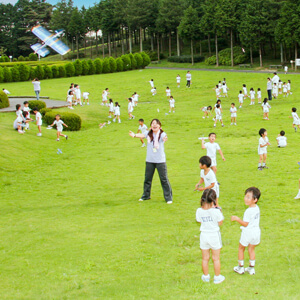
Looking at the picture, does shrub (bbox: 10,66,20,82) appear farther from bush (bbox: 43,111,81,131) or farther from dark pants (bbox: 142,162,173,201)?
dark pants (bbox: 142,162,173,201)

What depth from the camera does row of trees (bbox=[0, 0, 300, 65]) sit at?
63094 millimetres

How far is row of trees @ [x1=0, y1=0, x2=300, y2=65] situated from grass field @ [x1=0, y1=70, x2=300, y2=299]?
40083mm

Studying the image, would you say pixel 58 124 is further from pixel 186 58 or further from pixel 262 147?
pixel 186 58

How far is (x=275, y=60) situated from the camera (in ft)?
230

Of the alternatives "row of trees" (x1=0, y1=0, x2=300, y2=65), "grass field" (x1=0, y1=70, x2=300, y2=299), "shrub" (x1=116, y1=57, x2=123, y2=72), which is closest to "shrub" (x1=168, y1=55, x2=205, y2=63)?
"row of trees" (x1=0, y1=0, x2=300, y2=65)

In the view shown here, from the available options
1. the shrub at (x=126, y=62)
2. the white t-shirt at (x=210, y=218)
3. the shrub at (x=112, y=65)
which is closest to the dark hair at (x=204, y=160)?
the white t-shirt at (x=210, y=218)

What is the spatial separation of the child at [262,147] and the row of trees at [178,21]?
145 feet

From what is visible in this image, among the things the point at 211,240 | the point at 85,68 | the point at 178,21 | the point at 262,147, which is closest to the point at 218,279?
the point at 211,240

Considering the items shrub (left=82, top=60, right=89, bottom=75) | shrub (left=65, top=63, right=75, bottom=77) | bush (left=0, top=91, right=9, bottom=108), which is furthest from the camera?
shrub (left=82, top=60, right=89, bottom=75)

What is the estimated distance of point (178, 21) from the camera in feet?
273

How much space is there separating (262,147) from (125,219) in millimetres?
7618

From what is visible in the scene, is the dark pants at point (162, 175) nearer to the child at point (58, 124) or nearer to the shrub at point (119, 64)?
the child at point (58, 124)

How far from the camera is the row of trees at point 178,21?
6309 cm

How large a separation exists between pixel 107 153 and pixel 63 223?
11.2 meters
